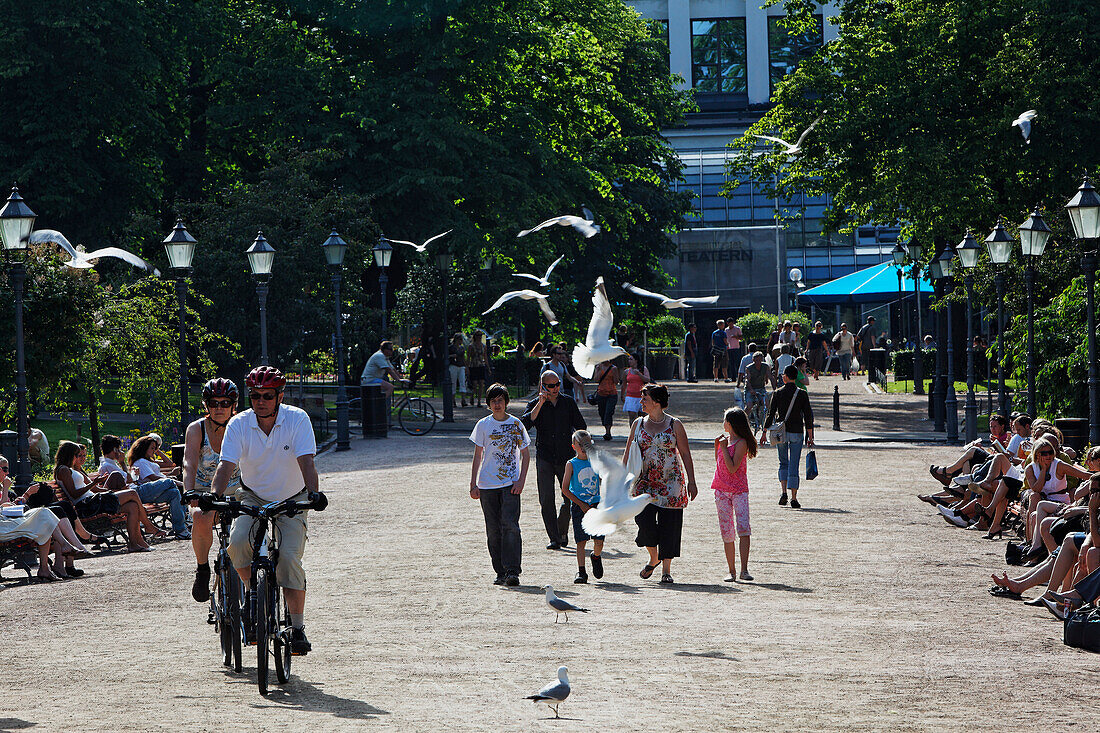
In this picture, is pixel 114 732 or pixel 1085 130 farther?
pixel 1085 130

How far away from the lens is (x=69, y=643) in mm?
9172

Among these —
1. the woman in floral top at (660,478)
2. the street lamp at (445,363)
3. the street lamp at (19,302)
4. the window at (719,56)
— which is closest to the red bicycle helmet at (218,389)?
the woman in floral top at (660,478)

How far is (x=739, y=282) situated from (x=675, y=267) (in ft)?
9.04

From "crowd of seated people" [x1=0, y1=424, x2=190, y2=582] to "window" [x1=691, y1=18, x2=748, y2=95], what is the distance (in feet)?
176

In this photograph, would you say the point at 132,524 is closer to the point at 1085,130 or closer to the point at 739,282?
the point at 1085,130

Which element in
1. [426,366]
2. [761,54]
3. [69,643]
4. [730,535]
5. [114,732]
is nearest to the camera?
[114,732]

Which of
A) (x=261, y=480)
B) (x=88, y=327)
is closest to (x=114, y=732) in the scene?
(x=261, y=480)

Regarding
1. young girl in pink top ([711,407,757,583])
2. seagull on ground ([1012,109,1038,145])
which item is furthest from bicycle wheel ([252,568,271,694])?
seagull on ground ([1012,109,1038,145])

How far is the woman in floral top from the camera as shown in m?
11.3

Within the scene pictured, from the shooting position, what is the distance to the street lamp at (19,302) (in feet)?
50.2

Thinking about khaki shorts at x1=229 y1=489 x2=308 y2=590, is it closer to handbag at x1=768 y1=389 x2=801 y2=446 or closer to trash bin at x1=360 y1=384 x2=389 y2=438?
handbag at x1=768 y1=389 x2=801 y2=446

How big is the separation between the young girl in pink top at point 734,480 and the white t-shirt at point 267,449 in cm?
518

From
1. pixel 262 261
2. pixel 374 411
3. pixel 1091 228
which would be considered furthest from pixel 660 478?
pixel 374 411

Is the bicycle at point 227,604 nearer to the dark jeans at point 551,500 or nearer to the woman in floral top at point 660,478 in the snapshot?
the woman in floral top at point 660,478
